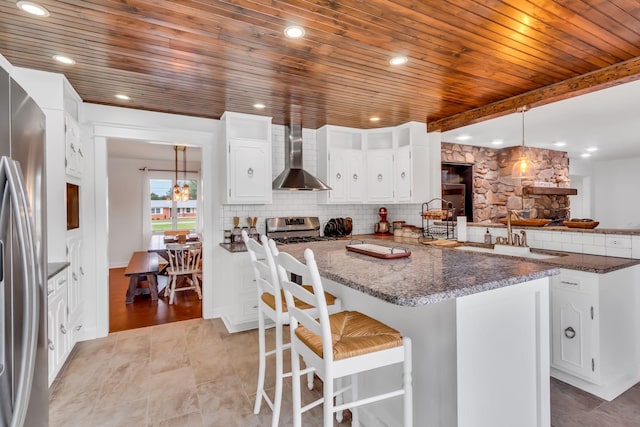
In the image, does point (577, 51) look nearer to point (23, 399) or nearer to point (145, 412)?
point (23, 399)

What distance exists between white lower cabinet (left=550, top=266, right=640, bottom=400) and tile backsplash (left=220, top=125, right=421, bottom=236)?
91.3 inches

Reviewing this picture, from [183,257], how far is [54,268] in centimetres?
240

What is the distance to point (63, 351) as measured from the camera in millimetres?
2572

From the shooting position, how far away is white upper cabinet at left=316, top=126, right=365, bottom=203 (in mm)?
4254

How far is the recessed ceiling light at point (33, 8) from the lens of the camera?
1.72m

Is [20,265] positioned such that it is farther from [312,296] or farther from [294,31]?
[294,31]

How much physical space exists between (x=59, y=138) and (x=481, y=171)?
19.5ft

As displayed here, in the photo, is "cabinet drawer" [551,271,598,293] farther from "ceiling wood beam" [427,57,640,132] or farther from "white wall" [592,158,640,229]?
"white wall" [592,158,640,229]

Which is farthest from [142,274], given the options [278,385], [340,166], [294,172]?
[278,385]

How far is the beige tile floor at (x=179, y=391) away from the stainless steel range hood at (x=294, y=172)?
178cm

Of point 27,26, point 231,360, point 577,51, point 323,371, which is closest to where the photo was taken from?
point 323,371

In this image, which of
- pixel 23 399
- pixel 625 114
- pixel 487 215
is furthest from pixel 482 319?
pixel 487 215

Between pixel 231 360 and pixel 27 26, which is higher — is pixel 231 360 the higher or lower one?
the lower one

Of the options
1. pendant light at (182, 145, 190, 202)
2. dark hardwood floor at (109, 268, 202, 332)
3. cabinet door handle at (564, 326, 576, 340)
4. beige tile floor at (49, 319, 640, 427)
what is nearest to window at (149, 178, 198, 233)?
pendant light at (182, 145, 190, 202)
